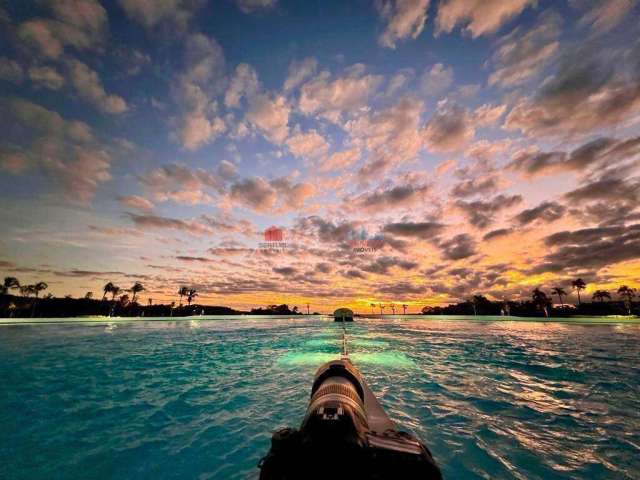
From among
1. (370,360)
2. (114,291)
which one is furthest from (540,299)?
(114,291)

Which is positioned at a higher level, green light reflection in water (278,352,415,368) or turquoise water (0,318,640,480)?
turquoise water (0,318,640,480)

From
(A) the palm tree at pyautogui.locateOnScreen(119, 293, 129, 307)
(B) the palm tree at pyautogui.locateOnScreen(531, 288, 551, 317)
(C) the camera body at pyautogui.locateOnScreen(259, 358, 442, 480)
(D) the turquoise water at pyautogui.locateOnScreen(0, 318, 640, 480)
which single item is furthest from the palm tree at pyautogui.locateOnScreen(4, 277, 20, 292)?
(B) the palm tree at pyautogui.locateOnScreen(531, 288, 551, 317)

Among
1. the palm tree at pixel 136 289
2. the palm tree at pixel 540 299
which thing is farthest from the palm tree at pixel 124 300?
the palm tree at pixel 540 299

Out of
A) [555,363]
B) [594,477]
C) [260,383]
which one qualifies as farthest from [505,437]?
[555,363]

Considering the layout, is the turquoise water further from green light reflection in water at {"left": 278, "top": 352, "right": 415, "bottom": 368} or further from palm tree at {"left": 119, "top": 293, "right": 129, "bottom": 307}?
palm tree at {"left": 119, "top": 293, "right": 129, "bottom": 307}

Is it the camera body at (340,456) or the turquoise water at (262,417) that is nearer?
the camera body at (340,456)

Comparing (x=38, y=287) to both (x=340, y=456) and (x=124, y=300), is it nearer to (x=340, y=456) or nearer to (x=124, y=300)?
(x=124, y=300)

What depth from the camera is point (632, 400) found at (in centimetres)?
852

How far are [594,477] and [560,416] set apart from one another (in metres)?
3.41

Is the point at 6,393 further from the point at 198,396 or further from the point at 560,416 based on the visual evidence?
the point at 560,416

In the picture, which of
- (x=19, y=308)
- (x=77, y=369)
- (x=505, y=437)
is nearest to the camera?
(x=505, y=437)

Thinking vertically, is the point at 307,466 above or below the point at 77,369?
above

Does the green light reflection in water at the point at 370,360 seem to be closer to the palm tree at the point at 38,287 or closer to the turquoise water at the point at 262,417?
the turquoise water at the point at 262,417

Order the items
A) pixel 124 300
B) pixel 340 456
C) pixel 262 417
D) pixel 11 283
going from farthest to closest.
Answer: pixel 124 300
pixel 11 283
pixel 262 417
pixel 340 456
